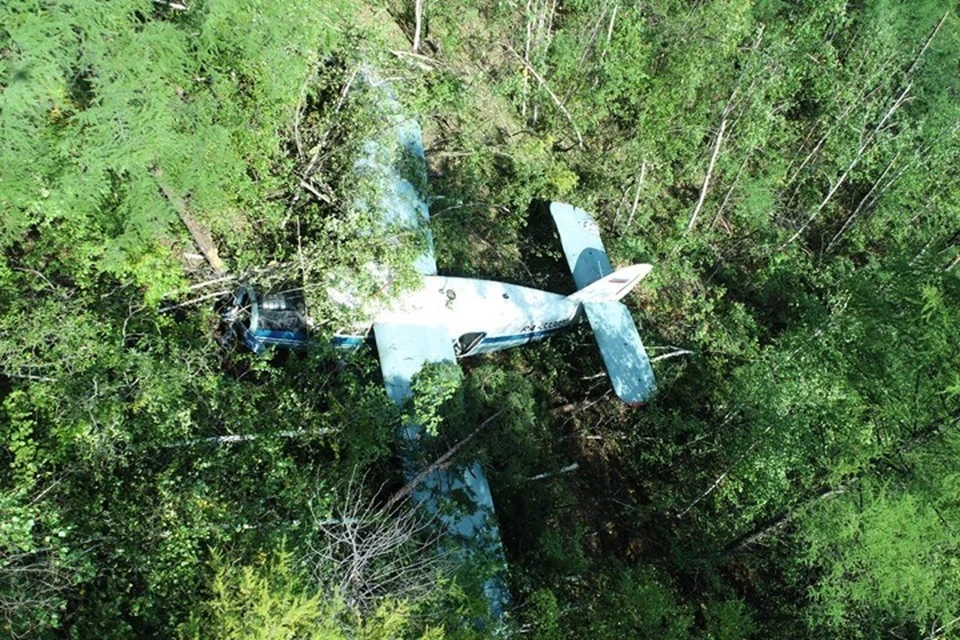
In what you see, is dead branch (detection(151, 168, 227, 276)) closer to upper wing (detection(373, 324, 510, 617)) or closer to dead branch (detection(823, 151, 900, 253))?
upper wing (detection(373, 324, 510, 617))

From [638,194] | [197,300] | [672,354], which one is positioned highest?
[638,194]

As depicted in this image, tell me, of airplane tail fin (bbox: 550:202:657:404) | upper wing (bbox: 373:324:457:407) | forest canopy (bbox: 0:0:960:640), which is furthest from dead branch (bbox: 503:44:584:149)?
upper wing (bbox: 373:324:457:407)

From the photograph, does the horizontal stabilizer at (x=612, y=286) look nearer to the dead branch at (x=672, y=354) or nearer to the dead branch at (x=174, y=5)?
the dead branch at (x=672, y=354)

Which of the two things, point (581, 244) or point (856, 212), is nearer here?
point (581, 244)

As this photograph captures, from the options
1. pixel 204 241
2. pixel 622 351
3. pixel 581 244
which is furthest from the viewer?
pixel 581 244

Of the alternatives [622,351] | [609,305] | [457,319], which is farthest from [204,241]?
[622,351]

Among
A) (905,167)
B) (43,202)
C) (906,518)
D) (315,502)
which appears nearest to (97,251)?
(43,202)

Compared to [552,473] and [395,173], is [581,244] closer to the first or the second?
[395,173]
